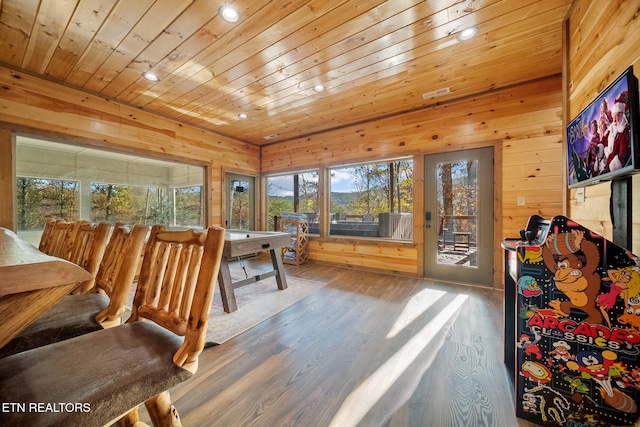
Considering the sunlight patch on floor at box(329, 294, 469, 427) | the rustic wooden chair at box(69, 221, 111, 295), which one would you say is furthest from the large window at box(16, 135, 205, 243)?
the sunlight patch on floor at box(329, 294, 469, 427)

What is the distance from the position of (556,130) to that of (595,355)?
9.62 ft

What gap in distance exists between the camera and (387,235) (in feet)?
15.5

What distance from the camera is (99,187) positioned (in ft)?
13.7

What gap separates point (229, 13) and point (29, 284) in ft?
7.37

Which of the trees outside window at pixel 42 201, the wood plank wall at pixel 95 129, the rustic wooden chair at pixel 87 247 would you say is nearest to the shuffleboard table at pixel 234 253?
the rustic wooden chair at pixel 87 247

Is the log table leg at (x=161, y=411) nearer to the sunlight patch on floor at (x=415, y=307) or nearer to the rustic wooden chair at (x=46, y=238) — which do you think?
the sunlight patch on floor at (x=415, y=307)

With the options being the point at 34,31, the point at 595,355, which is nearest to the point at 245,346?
the point at 595,355

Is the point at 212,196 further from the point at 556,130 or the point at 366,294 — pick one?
the point at 556,130

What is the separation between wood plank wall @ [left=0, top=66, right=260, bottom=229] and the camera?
2.65 m

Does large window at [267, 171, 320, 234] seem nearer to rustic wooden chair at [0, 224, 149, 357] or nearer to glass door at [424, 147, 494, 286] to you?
glass door at [424, 147, 494, 286]

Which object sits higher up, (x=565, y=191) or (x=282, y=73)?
(x=282, y=73)

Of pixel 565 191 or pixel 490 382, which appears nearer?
pixel 490 382

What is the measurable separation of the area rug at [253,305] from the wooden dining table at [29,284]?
1.54 metres

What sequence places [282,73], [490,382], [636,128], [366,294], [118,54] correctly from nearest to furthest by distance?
[636,128]
[490,382]
[118,54]
[282,73]
[366,294]
